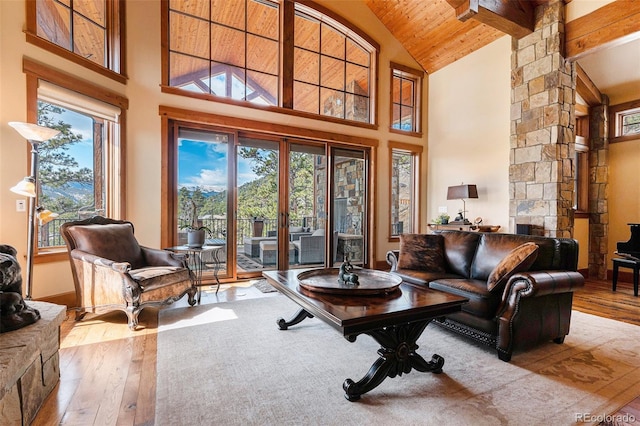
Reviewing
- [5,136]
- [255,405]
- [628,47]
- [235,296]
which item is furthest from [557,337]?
[5,136]

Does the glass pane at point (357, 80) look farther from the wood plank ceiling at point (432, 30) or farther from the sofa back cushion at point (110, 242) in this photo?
the sofa back cushion at point (110, 242)

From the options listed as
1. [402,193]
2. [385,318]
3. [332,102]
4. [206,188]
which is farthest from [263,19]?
[385,318]

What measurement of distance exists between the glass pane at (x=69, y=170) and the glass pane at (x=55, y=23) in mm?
711

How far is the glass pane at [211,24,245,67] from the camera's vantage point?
15.4 feet

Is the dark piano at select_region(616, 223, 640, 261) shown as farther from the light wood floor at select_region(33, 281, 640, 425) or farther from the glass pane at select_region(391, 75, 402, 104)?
the glass pane at select_region(391, 75, 402, 104)

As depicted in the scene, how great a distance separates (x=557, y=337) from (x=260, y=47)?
539 cm

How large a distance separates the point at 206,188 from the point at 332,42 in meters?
3.57

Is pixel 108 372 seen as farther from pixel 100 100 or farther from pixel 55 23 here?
pixel 55 23

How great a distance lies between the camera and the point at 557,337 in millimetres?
2580

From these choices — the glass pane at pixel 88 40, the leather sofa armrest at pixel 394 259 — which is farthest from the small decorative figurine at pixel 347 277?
the glass pane at pixel 88 40

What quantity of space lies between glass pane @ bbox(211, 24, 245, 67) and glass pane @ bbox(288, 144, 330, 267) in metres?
1.61

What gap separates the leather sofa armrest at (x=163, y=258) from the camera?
349 centimetres

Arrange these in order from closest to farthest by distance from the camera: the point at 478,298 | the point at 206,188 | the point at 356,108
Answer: the point at 478,298 → the point at 206,188 → the point at 356,108

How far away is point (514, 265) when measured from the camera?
238cm
